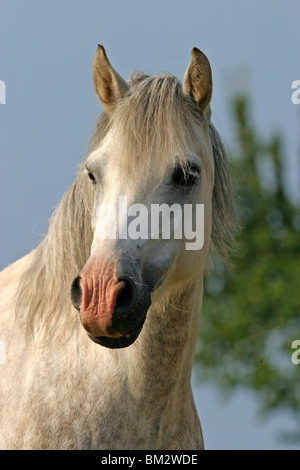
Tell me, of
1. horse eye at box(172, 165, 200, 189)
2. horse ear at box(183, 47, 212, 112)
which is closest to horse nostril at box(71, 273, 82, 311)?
horse eye at box(172, 165, 200, 189)

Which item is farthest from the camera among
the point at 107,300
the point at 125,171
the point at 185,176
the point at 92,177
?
the point at 92,177

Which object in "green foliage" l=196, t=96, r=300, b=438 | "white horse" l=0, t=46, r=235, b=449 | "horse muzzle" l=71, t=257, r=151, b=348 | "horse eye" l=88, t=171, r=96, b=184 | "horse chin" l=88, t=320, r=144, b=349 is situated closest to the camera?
"horse muzzle" l=71, t=257, r=151, b=348

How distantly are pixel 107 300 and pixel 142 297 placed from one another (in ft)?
0.87

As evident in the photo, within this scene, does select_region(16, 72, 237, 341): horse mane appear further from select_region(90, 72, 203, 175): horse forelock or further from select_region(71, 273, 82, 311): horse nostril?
select_region(71, 273, 82, 311): horse nostril

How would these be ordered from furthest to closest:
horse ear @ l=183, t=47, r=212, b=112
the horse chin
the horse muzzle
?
horse ear @ l=183, t=47, r=212, b=112, the horse chin, the horse muzzle

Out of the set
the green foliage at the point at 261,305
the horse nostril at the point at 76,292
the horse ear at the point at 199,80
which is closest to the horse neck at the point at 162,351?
the horse nostril at the point at 76,292

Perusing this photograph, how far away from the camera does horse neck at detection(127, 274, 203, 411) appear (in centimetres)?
481

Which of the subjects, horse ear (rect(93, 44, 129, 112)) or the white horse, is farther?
horse ear (rect(93, 44, 129, 112))

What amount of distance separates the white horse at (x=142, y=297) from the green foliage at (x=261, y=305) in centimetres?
1915

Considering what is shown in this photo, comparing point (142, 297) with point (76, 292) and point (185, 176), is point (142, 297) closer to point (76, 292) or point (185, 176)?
point (76, 292)

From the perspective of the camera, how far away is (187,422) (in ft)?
16.8

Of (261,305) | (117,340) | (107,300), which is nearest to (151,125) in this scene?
(107,300)

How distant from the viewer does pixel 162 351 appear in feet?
15.9
